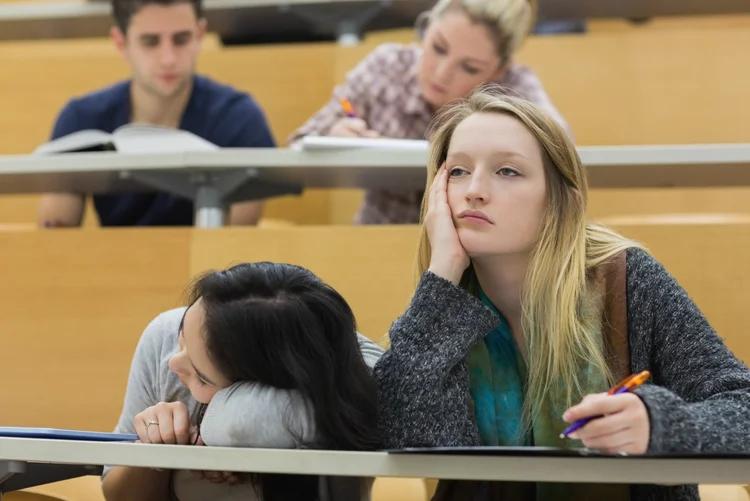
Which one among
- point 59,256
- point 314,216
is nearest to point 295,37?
point 314,216

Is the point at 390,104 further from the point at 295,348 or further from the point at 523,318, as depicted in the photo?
the point at 295,348

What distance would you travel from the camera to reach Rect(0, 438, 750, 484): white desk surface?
723 mm

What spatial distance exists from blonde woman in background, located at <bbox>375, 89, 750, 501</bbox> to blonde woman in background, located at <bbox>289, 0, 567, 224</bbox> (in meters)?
0.57

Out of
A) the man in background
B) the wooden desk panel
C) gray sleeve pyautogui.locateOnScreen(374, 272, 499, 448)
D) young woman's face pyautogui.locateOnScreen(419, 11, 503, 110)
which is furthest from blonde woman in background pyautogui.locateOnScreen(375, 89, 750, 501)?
the man in background

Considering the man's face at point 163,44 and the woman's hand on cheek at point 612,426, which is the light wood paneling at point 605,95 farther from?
the woman's hand on cheek at point 612,426

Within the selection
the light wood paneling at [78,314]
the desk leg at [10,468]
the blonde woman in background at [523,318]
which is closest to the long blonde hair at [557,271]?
the blonde woman in background at [523,318]

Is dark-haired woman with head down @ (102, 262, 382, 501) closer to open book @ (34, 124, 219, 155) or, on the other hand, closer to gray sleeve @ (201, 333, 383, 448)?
gray sleeve @ (201, 333, 383, 448)

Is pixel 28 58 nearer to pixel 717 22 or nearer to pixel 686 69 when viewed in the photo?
pixel 686 69

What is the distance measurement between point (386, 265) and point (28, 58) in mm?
1301

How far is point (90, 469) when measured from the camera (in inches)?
39.6

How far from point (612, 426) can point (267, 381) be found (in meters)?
0.30

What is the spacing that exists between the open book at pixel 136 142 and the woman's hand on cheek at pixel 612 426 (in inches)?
34.9

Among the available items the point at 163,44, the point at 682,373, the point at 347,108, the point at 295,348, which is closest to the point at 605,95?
the point at 347,108

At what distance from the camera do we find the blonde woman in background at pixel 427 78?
5.50ft
